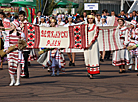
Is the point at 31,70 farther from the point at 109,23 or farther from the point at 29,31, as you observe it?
the point at 109,23

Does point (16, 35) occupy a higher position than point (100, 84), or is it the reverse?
point (16, 35)

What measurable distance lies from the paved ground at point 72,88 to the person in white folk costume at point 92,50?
0.29 meters

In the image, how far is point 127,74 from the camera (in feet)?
47.7

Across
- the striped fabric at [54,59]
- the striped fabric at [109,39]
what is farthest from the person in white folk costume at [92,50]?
the striped fabric at [109,39]

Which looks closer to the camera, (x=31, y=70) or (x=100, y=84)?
(x=100, y=84)

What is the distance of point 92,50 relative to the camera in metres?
13.5

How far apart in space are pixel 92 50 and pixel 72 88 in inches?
103

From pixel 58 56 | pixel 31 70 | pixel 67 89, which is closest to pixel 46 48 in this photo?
pixel 58 56

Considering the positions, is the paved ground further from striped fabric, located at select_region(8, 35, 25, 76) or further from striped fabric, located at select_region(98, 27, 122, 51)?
striped fabric, located at select_region(98, 27, 122, 51)

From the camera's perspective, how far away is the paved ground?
9.61 metres

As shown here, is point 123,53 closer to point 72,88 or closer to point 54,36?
point 54,36

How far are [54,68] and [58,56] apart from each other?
1.32ft

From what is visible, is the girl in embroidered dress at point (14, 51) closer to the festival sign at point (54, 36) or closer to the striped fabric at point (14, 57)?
the striped fabric at point (14, 57)

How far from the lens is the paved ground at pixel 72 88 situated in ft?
31.5
